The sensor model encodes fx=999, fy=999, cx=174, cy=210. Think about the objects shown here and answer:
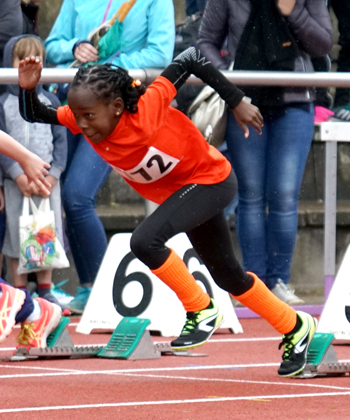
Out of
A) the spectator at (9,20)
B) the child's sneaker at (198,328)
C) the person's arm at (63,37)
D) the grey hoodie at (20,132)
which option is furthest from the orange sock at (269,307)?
the spectator at (9,20)

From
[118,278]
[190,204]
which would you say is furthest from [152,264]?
[118,278]

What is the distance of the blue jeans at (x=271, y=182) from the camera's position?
694 cm

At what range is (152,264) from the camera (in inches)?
193

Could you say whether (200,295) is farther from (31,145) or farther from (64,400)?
(31,145)

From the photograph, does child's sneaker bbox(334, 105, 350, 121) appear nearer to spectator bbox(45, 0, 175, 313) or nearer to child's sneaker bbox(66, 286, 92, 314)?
spectator bbox(45, 0, 175, 313)

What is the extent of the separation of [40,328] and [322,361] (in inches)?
62.2

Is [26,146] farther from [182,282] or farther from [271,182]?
[182,282]

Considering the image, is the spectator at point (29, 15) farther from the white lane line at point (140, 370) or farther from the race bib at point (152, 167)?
the white lane line at point (140, 370)

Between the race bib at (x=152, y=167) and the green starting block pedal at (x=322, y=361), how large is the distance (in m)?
1.22

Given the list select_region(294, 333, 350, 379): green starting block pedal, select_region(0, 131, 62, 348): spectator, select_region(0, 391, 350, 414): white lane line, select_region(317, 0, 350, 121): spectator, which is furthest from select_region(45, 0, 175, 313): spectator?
select_region(0, 391, 350, 414): white lane line

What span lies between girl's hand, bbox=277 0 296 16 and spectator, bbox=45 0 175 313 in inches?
31.2

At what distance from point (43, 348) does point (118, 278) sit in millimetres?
1438

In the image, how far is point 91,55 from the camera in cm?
696

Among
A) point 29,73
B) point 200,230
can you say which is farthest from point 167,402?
point 29,73
